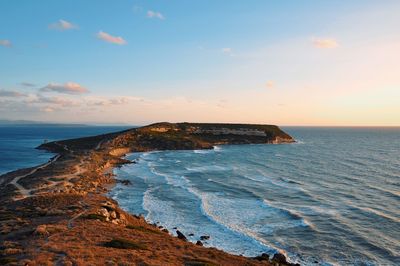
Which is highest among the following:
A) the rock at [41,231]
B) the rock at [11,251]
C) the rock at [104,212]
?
the rock at [11,251]

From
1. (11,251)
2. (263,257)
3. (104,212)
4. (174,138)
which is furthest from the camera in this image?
(174,138)

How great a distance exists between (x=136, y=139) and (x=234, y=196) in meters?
90.7

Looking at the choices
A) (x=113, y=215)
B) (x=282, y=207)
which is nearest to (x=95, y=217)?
(x=113, y=215)

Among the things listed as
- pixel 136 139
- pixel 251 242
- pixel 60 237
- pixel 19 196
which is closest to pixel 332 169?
pixel 251 242

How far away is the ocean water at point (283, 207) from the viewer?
3359 cm

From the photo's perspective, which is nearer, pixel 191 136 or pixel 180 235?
pixel 180 235

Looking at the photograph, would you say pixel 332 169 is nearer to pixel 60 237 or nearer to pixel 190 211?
pixel 190 211

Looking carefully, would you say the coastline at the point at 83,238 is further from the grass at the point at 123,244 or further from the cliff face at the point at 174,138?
the cliff face at the point at 174,138

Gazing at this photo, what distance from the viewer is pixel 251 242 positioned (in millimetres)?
34719

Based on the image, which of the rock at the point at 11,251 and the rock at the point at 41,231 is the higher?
the rock at the point at 11,251

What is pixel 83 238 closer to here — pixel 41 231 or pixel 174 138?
pixel 41 231

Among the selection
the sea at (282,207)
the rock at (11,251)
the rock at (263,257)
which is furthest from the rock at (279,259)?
the rock at (11,251)

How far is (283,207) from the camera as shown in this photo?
1870 inches

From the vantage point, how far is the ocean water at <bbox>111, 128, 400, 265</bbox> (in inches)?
1323
